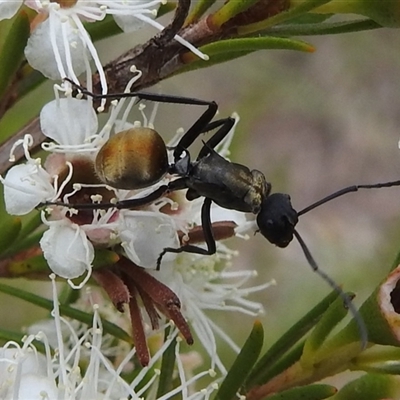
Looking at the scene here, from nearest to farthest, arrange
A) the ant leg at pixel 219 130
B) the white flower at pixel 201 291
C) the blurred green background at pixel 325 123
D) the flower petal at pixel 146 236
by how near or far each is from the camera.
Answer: the flower petal at pixel 146 236 → the white flower at pixel 201 291 → the ant leg at pixel 219 130 → the blurred green background at pixel 325 123

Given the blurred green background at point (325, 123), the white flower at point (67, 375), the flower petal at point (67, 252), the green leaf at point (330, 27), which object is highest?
the green leaf at point (330, 27)

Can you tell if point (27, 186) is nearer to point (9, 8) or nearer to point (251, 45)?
point (9, 8)

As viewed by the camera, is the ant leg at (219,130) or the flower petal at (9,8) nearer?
the flower petal at (9,8)

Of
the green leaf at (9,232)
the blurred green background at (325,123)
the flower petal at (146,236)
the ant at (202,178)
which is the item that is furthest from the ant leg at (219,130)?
the blurred green background at (325,123)

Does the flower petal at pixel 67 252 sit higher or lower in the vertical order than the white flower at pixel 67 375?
higher

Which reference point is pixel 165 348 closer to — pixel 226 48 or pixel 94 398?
pixel 94 398

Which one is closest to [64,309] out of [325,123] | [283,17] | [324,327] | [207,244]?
[207,244]

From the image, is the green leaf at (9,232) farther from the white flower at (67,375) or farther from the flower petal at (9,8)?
the flower petal at (9,8)

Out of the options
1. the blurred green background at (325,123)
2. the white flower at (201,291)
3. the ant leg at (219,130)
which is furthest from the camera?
the blurred green background at (325,123)
